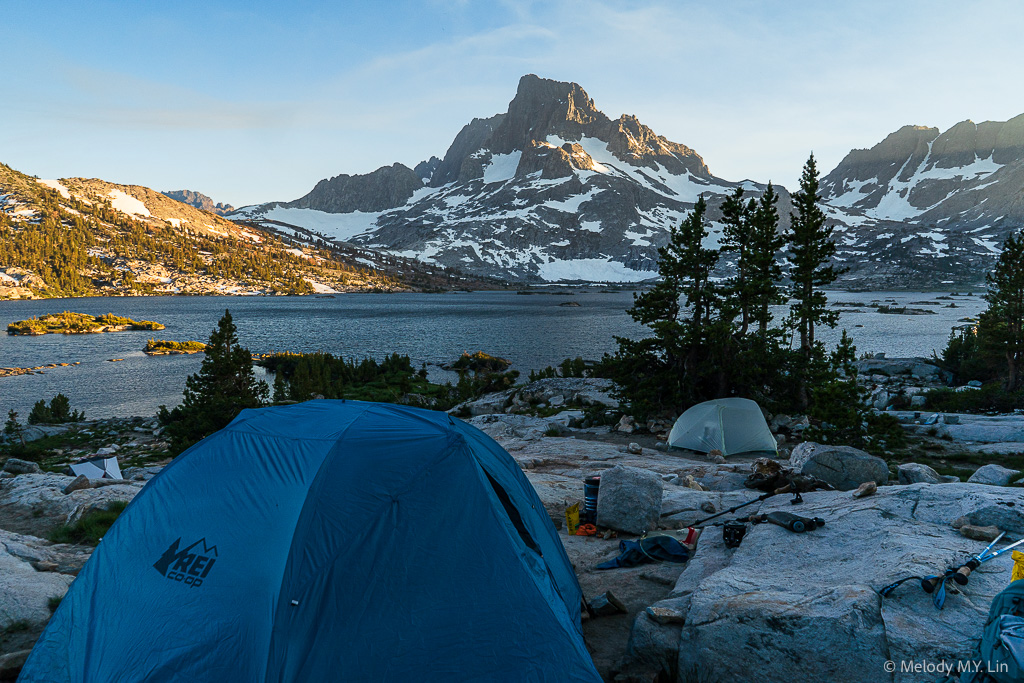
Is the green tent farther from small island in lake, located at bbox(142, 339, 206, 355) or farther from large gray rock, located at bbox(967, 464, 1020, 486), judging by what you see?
small island in lake, located at bbox(142, 339, 206, 355)

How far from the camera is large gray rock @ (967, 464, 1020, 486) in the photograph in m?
10.4

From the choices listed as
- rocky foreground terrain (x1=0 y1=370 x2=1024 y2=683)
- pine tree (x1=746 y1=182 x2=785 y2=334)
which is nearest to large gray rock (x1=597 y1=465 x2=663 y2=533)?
rocky foreground terrain (x1=0 y1=370 x2=1024 y2=683)

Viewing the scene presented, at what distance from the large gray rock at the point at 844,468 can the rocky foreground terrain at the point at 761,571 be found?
0.02m

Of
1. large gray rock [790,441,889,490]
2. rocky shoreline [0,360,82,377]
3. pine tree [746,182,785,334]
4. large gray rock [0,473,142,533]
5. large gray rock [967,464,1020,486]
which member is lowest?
rocky shoreline [0,360,82,377]

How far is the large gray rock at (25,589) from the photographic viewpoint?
19.9 ft

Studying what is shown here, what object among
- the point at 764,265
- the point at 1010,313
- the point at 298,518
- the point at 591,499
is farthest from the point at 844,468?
the point at 1010,313

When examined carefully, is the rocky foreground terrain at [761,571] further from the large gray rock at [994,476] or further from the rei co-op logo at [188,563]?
the rei co-op logo at [188,563]

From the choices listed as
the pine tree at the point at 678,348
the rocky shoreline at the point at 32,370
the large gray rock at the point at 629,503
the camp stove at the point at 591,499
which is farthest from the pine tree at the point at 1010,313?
the rocky shoreline at the point at 32,370

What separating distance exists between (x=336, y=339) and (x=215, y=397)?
150 ft

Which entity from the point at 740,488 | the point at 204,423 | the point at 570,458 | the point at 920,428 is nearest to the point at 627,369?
the point at 570,458

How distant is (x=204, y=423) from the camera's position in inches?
893

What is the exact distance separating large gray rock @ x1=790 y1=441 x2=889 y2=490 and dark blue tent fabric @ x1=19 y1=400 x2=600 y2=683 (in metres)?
6.29

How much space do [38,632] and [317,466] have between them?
157 inches

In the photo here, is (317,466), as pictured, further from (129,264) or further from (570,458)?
(129,264)
